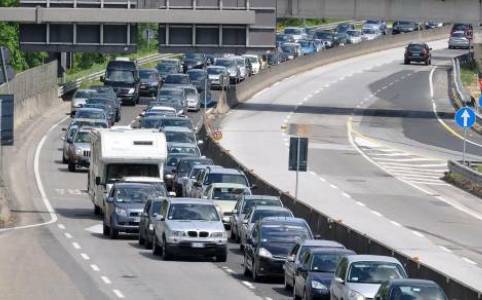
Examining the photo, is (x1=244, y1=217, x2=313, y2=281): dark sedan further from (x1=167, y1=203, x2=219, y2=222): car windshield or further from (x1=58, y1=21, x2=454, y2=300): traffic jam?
(x1=167, y1=203, x2=219, y2=222): car windshield

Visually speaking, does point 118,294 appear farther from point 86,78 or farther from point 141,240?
point 86,78

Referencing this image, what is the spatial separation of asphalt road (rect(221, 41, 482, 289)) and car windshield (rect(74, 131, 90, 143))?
6.10 meters

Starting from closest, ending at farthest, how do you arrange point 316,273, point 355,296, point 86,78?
point 355,296 < point 316,273 < point 86,78

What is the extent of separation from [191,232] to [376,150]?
3511cm

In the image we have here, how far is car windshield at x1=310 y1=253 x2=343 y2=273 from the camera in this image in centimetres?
3247

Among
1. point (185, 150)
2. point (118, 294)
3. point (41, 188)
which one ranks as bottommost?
point (41, 188)

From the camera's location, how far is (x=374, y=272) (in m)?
30.2

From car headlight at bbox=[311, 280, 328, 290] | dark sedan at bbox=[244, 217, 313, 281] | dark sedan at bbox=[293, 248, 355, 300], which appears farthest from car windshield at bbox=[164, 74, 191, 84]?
car headlight at bbox=[311, 280, 328, 290]

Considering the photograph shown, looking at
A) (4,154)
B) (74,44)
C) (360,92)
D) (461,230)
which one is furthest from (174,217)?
(360,92)

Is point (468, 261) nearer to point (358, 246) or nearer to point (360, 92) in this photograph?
point (358, 246)

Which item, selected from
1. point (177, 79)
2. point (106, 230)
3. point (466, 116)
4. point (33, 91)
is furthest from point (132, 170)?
point (177, 79)

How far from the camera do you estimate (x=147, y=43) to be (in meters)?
137

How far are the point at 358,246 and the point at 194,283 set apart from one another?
4.56 metres

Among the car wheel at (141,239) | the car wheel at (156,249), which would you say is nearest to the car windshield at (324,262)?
the car wheel at (156,249)
